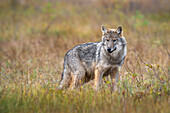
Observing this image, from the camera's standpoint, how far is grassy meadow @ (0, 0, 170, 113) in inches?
167

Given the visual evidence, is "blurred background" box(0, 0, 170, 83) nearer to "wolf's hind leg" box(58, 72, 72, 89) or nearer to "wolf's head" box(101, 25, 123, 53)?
"wolf's hind leg" box(58, 72, 72, 89)

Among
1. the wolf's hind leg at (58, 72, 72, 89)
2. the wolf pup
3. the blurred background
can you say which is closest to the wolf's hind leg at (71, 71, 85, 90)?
the wolf pup

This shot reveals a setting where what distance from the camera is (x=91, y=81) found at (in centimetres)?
651

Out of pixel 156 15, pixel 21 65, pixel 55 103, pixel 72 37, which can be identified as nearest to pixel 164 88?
pixel 55 103

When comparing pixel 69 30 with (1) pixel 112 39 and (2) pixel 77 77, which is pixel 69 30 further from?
(1) pixel 112 39

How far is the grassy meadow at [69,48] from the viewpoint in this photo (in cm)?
425

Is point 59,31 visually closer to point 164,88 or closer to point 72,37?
point 72,37

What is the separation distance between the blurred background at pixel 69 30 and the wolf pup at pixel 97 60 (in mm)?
838

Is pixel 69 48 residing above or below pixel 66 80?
above

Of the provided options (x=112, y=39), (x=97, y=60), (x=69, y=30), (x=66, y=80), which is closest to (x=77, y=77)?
(x=66, y=80)

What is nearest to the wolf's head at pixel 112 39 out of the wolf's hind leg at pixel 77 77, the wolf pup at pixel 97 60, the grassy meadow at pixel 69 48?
the wolf pup at pixel 97 60

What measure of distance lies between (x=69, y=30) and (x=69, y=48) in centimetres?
344

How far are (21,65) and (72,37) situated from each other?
548cm

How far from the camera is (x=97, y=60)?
577cm
